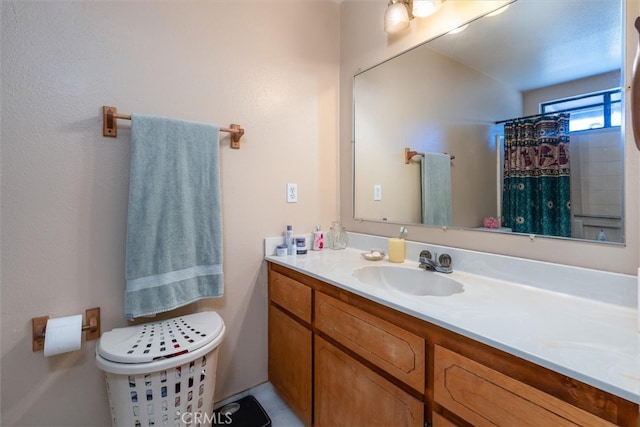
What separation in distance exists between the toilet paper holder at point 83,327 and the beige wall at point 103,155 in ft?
0.08

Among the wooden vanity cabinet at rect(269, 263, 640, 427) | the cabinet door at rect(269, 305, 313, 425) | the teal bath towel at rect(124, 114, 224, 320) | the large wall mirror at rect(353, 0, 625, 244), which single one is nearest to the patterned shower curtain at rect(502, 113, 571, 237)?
the large wall mirror at rect(353, 0, 625, 244)

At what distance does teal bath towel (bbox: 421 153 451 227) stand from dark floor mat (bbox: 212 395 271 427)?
1.25 meters

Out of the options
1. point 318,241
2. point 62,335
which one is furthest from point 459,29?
point 62,335

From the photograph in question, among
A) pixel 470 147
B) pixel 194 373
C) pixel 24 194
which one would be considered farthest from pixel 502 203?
pixel 24 194

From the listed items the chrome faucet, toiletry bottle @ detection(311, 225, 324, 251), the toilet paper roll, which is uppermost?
toiletry bottle @ detection(311, 225, 324, 251)

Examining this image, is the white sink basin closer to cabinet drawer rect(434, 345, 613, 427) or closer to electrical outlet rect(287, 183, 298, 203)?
cabinet drawer rect(434, 345, 613, 427)

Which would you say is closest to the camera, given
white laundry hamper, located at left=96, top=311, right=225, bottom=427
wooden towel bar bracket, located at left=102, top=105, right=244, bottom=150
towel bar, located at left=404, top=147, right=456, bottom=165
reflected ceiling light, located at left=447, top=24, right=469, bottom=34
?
white laundry hamper, located at left=96, top=311, right=225, bottom=427

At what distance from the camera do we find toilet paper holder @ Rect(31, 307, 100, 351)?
3.50ft

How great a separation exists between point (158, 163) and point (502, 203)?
1.45m

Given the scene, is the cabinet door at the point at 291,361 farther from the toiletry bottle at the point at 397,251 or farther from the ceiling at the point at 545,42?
the ceiling at the point at 545,42

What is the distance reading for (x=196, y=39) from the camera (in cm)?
139

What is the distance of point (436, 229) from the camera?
4.57 ft

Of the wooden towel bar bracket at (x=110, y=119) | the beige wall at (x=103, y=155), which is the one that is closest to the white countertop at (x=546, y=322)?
the beige wall at (x=103, y=155)

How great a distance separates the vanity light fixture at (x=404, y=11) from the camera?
133 centimetres
